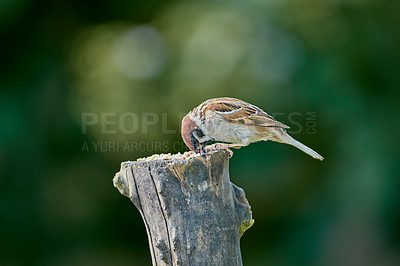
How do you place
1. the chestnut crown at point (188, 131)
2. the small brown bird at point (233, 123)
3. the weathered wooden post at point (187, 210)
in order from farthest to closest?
the small brown bird at point (233, 123), the chestnut crown at point (188, 131), the weathered wooden post at point (187, 210)

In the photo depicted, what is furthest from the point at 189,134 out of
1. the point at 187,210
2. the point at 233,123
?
the point at 187,210

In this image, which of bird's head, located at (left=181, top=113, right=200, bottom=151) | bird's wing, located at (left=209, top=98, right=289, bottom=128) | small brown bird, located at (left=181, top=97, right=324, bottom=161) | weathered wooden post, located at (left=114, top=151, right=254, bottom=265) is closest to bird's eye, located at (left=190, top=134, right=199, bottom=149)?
bird's head, located at (left=181, top=113, right=200, bottom=151)

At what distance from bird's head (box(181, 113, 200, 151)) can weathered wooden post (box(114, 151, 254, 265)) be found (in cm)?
99

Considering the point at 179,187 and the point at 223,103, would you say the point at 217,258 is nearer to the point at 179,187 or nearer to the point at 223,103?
the point at 179,187

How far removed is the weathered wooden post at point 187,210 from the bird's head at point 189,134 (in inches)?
38.9

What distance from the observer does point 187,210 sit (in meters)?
2.60

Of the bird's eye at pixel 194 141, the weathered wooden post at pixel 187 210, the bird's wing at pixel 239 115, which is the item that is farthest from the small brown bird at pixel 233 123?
the weathered wooden post at pixel 187 210

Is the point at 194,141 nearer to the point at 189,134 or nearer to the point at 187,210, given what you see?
the point at 189,134

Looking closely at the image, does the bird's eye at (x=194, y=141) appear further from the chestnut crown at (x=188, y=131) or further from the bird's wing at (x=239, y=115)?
the bird's wing at (x=239, y=115)

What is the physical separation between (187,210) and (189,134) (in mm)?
1205

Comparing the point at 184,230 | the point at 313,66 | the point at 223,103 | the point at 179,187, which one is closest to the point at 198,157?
the point at 179,187

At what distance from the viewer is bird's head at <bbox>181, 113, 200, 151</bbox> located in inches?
145

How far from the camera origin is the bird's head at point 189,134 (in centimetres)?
368

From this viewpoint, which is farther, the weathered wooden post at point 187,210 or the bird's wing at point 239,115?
the bird's wing at point 239,115
